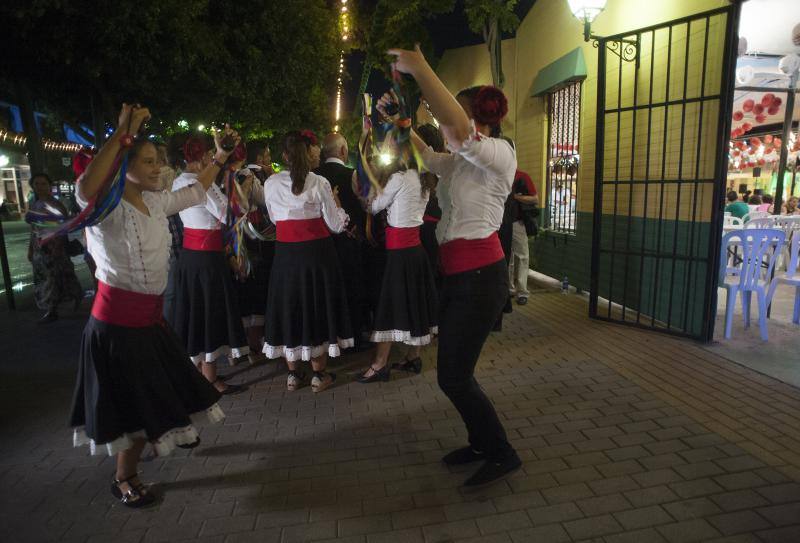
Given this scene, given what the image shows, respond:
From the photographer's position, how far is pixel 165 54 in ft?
23.9

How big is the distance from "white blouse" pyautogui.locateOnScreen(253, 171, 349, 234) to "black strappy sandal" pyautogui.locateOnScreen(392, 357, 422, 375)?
4.78ft

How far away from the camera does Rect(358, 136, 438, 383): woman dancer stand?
404 cm

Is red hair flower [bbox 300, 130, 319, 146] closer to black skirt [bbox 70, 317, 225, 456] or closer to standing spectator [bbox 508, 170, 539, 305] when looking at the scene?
black skirt [bbox 70, 317, 225, 456]

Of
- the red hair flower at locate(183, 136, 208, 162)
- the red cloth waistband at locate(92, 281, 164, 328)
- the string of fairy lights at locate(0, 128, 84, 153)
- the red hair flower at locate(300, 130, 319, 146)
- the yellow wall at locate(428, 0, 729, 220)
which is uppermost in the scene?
the string of fairy lights at locate(0, 128, 84, 153)

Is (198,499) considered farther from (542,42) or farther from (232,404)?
(542,42)

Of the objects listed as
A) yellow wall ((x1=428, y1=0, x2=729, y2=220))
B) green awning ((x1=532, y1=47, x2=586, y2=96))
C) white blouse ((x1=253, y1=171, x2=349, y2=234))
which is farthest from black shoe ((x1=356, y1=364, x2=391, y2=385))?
green awning ((x1=532, y1=47, x2=586, y2=96))

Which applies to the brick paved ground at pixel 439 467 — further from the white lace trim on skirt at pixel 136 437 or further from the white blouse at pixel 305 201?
the white blouse at pixel 305 201

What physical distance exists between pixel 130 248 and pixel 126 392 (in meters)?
0.74

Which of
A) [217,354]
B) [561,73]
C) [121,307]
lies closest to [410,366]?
[217,354]

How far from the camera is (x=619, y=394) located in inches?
150

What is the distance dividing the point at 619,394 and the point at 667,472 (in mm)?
1077

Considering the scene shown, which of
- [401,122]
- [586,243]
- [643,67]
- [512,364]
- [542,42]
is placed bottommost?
[512,364]

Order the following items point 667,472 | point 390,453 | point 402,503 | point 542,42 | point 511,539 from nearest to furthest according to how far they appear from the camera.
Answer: point 511,539 → point 402,503 → point 667,472 → point 390,453 → point 542,42

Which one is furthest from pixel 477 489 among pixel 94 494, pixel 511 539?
pixel 94 494
